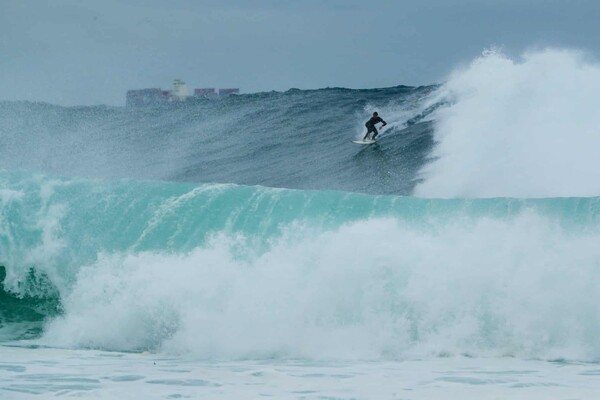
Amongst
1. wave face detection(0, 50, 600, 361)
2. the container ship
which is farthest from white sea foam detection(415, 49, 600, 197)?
the container ship

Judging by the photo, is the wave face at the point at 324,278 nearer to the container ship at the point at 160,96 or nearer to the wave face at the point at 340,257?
the wave face at the point at 340,257

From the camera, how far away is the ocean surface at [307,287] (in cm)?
1184

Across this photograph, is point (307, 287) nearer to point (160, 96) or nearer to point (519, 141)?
point (519, 141)

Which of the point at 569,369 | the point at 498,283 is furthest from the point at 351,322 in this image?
the point at 569,369

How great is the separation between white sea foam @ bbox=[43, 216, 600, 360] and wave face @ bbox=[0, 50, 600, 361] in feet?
0.07

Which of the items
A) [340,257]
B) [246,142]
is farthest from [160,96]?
[340,257]

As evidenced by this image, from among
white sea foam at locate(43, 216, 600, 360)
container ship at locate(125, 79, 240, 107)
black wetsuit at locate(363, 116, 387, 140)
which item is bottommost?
white sea foam at locate(43, 216, 600, 360)

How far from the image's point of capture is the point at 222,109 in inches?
1382

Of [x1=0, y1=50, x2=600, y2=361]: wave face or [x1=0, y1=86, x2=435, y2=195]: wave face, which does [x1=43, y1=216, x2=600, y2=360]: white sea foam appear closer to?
[x1=0, y1=50, x2=600, y2=361]: wave face

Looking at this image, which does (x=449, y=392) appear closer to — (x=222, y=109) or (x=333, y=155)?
(x=333, y=155)

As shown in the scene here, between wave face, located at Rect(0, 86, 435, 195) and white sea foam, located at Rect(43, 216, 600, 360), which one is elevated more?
wave face, located at Rect(0, 86, 435, 195)

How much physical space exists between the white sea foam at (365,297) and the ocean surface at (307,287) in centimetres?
2

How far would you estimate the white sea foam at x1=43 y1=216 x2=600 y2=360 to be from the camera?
43.3 ft

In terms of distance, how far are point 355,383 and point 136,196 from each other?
22.8 feet
